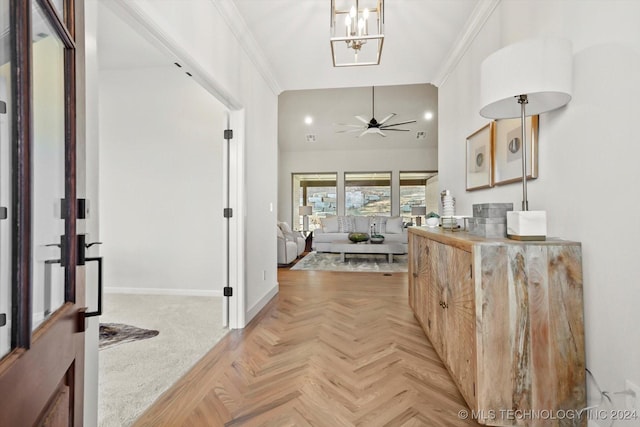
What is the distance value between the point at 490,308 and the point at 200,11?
2493 millimetres

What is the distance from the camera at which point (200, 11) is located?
207 centimetres

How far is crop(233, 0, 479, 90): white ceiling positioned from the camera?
2.46 metres

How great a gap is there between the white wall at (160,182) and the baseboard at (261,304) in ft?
2.22

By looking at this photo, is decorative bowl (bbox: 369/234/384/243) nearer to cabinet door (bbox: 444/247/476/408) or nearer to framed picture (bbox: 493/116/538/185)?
framed picture (bbox: 493/116/538/185)

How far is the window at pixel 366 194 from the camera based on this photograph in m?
9.43

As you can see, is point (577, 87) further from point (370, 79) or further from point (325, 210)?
point (325, 210)

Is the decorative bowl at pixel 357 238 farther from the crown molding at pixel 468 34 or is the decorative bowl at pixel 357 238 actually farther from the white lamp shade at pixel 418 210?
the crown molding at pixel 468 34

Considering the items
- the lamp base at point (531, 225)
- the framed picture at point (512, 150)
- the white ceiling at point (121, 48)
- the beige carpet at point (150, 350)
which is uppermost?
the white ceiling at point (121, 48)

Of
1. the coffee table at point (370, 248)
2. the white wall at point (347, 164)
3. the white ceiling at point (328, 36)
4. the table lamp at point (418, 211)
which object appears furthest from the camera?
the white wall at point (347, 164)

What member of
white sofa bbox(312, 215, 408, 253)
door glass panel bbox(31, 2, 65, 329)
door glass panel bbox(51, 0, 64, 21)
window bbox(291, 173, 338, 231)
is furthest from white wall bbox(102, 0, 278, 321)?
window bbox(291, 173, 338, 231)

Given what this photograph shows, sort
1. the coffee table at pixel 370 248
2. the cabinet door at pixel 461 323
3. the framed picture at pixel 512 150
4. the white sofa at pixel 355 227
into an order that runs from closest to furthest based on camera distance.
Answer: the cabinet door at pixel 461 323 < the framed picture at pixel 512 150 < the coffee table at pixel 370 248 < the white sofa at pixel 355 227

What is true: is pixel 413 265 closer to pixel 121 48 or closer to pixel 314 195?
pixel 121 48

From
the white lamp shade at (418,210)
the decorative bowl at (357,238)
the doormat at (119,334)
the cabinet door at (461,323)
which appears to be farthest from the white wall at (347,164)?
the cabinet door at (461,323)

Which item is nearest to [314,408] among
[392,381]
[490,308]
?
[392,381]
